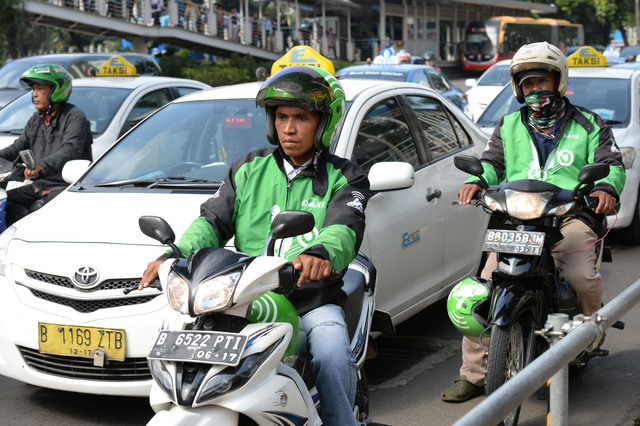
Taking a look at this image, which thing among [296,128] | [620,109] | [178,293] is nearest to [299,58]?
[296,128]

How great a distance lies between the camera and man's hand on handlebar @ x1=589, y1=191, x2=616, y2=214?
4.62 meters

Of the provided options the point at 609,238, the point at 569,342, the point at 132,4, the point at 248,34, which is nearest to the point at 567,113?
the point at 569,342

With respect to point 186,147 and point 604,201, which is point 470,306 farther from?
point 186,147

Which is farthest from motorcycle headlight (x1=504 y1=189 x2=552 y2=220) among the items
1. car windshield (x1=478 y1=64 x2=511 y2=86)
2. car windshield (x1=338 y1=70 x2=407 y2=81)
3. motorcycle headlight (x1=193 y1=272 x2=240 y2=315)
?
car windshield (x1=478 y1=64 x2=511 y2=86)

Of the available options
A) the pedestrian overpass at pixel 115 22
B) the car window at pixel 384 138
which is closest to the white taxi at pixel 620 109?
the car window at pixel 384 138

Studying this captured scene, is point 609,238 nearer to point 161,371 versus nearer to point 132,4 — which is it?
point 161,371

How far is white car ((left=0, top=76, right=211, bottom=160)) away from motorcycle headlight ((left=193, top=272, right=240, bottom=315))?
7.19 meters

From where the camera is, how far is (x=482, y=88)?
18.6 meters

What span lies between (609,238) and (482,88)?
365 inches

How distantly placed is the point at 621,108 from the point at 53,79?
5474 mm

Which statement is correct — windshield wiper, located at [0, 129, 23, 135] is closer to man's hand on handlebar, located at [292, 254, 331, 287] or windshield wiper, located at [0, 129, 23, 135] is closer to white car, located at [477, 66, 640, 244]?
white car, located at [477, 66, 640, 244]

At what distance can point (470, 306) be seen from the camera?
4.60 m

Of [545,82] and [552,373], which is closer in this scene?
[552,373]

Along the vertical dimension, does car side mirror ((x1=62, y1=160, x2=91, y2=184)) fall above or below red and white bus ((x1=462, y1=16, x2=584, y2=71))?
below
